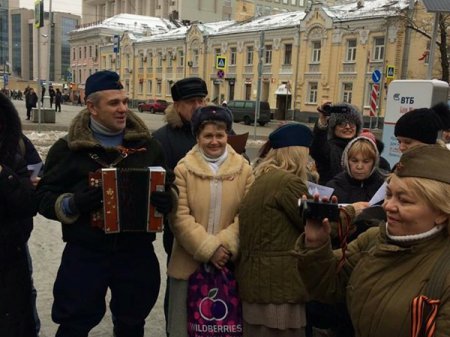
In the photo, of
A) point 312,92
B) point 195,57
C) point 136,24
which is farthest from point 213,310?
point 136,24

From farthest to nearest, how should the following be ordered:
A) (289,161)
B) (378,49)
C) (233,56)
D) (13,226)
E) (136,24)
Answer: (136,24) → (233,56) → (378,49) → (289,161) → (13,226)

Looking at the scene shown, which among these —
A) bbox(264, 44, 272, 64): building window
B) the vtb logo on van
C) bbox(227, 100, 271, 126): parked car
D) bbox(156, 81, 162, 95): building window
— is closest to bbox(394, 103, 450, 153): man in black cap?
the vtb logo on van

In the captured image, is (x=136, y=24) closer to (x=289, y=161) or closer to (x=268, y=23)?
(x=268, y=23)

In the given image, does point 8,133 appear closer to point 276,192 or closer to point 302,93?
point 276,192

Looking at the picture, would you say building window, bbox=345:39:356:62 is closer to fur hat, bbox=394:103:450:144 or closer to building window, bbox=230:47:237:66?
building window, bbox=230:47:237:66

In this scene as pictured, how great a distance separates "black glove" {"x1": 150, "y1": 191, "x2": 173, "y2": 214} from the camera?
2492 mm

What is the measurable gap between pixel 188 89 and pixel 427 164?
6.89ft

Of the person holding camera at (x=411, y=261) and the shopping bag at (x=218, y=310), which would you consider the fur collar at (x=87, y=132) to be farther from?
the person holding camera at (x=411, y=261)

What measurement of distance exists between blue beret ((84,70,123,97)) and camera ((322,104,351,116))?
6.72 feet

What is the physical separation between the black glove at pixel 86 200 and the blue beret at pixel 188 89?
117 cm

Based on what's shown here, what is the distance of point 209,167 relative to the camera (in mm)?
2764

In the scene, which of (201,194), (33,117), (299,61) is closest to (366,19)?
(299,61)

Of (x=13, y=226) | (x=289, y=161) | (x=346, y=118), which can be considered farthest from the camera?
(x=346, y=118)

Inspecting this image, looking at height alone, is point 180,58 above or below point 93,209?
above
